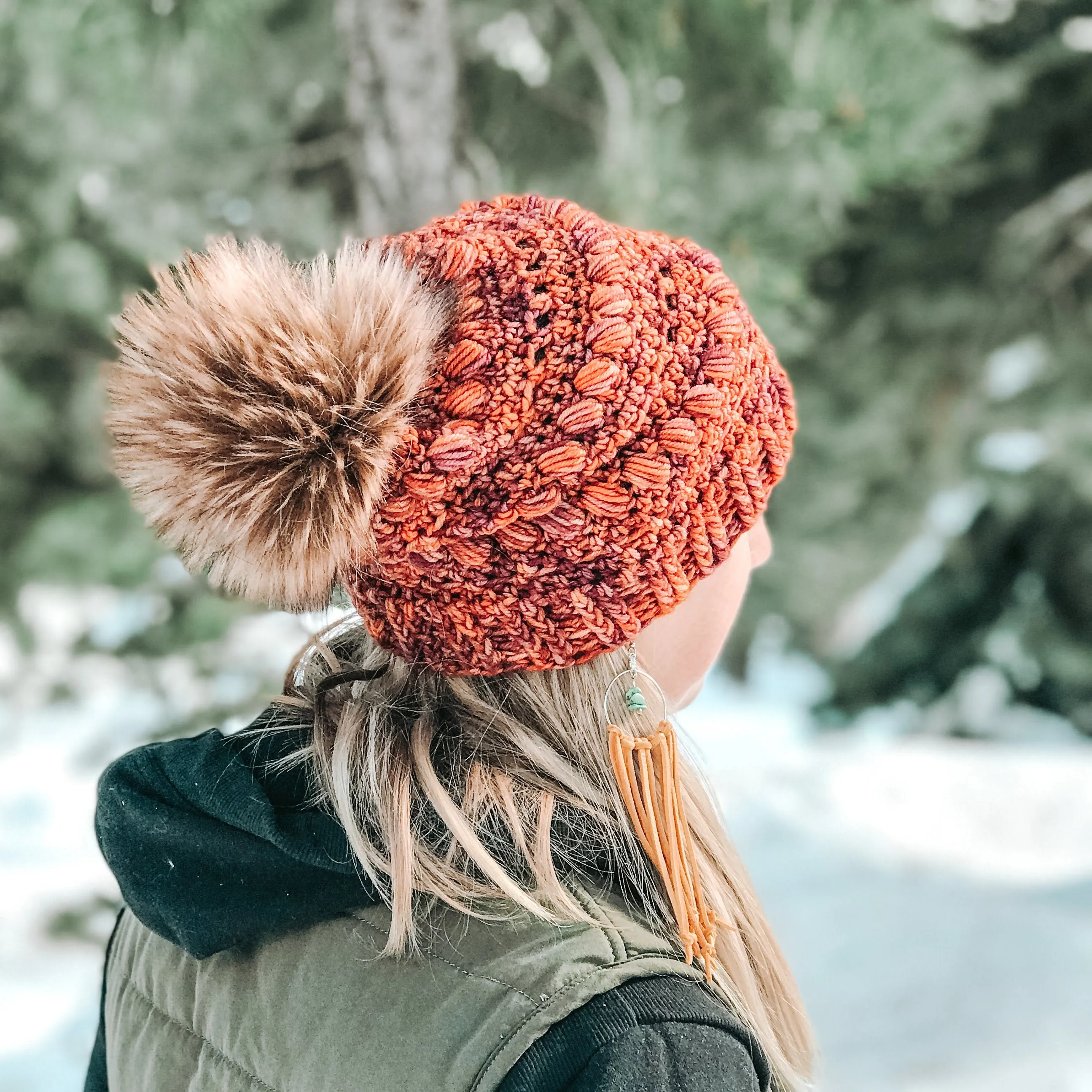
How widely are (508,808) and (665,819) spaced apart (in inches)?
6.0

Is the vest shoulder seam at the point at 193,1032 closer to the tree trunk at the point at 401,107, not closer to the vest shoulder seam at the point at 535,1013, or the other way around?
the vest shoulder seam at the point at 535,1013

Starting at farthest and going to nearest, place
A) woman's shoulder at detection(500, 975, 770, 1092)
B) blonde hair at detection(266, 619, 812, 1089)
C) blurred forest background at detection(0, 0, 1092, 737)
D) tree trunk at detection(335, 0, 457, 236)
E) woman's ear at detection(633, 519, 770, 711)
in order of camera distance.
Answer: blurred forest background at detection(0, 0, 1092, 737) → tree trunk at detection(335, 0, 457, 236) → woman's ear at detection(633, 519, 770, 711) → blonde hair at detection(266, 619, 812, 1089) → woman's shoulder at detection(500, 975, 770, 1092)

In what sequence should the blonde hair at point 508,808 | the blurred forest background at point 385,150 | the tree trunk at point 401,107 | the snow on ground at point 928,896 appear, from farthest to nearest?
the snow on ground at point 928,896 → the blurred forest background at point 385,150 → the tree trunk at point 401,107 → the blonde hair at point 508,808

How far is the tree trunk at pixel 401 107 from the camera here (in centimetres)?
224

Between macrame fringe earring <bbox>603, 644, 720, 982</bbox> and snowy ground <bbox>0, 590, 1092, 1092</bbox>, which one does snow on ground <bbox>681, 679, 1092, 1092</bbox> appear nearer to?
snowy ground <bbox>0, 590, 1092, 1092</bbox>

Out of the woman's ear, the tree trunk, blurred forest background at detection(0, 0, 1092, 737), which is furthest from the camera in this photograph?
blurred forest background at detection(0, 0, 1092, 737)

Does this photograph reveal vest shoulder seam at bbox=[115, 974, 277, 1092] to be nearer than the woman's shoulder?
No

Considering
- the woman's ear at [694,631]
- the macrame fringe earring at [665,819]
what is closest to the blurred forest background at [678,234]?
the woman's ear at [694,631]

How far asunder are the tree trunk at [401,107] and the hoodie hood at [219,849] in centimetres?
159

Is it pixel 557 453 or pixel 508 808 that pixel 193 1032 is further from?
Result: pixel 557 453

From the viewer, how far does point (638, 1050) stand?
0.72m

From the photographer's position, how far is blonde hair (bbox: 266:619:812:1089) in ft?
2.83

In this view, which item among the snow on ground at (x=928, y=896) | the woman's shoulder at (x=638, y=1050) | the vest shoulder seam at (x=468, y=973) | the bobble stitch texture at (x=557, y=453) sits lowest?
the snow on ground at (x=928, y=896)

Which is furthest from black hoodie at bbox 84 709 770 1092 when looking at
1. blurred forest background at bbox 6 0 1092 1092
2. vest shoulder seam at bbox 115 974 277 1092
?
blurred forest background at bbox 6 0 1092 1092
